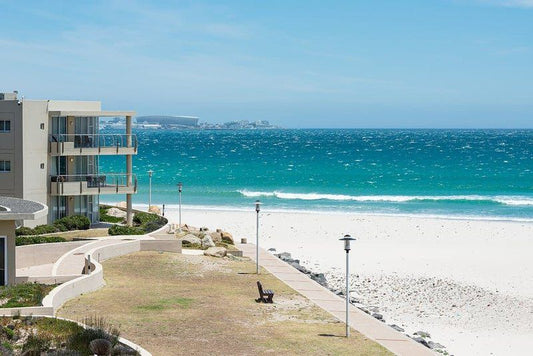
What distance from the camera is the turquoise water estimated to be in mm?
76875

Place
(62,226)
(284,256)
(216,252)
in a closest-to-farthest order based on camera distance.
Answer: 1. (216,252)
2. (284,256)
3. (62,226)

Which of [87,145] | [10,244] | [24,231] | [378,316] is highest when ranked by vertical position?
[87,145]

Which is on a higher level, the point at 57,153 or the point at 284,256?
the point at 57,153

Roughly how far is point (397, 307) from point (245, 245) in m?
13.6

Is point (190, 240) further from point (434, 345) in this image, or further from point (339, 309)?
point (434, 345)

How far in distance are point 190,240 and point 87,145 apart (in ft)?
29.5

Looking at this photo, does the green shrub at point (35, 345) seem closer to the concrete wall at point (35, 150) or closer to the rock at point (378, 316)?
the rock at point (378, 316)

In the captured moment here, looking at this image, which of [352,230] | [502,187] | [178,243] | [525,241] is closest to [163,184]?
[502,187]

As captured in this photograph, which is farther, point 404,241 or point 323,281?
point 404,241

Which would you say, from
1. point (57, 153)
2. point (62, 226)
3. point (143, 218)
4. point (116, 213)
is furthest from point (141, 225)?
point (116, 213)

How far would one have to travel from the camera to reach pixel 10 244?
29.6 meters

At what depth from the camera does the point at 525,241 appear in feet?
171

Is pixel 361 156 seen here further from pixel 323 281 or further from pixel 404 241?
pixel 323 281

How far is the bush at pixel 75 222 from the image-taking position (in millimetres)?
43731
